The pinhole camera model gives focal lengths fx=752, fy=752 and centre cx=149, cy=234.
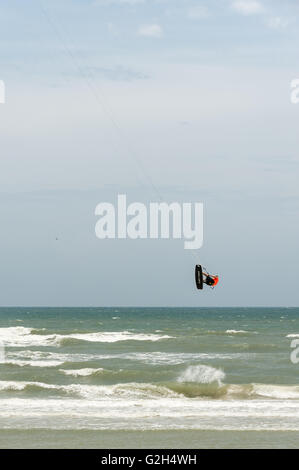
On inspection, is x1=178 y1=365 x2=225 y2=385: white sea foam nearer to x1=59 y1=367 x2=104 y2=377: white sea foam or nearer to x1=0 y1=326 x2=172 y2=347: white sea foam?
x1=59 y1=367 x2=104 y2=377: white sea foam

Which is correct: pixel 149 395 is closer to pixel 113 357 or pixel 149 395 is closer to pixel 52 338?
pixel 113 357

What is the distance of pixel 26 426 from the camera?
55.5 feet

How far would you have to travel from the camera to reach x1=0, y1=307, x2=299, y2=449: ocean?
15.9 metres

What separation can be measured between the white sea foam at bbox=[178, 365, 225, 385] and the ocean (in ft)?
0.13

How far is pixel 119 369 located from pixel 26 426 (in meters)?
12.1

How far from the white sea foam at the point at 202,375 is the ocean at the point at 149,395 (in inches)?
1.6

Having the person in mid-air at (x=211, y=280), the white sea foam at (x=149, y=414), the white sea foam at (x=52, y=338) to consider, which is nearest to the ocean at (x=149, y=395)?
the white sea foam at (x=149, y=414)

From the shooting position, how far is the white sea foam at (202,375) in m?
26.6

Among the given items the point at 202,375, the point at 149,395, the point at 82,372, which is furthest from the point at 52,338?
the point at 149,395

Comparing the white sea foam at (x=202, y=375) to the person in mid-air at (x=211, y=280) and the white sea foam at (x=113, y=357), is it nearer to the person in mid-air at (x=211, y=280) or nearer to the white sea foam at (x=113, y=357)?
the white sea foam at (x=113, y=357)

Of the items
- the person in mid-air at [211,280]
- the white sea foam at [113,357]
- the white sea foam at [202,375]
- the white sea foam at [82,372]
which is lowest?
the white sea foam at [202,375]

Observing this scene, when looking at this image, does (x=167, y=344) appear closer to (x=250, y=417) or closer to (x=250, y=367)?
(x=250, y=367)

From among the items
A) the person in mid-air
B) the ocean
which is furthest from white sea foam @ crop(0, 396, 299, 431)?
the person in mid-air
